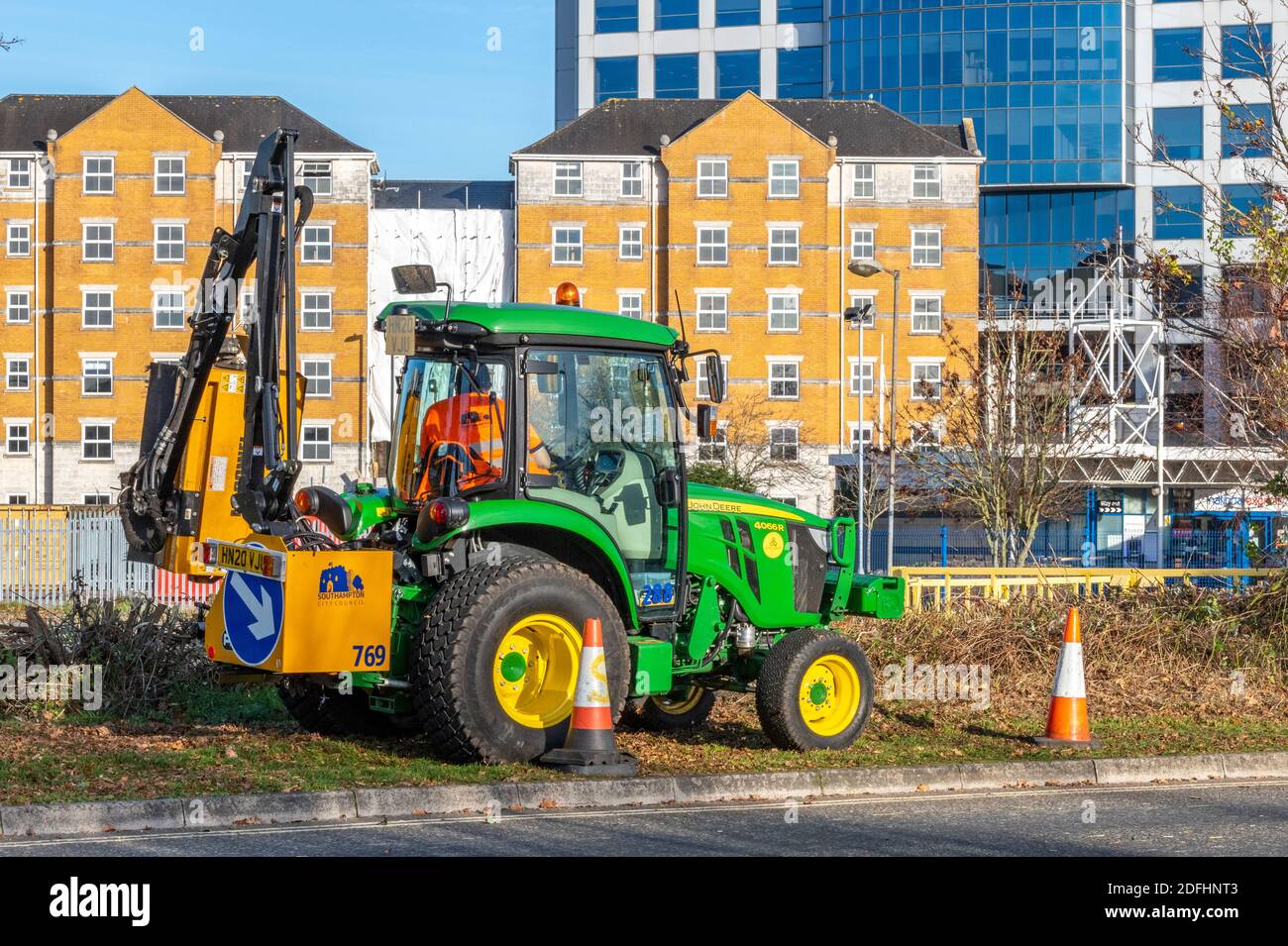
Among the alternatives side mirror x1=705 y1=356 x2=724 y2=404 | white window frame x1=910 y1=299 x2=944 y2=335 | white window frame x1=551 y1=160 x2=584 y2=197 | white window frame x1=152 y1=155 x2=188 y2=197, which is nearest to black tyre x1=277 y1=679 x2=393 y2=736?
side mirror x1=705 y1=356 x2=724 y2=404

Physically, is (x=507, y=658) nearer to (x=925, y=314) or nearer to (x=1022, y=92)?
(x=925, y=314)

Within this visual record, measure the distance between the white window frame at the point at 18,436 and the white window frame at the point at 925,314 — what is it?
34257mm

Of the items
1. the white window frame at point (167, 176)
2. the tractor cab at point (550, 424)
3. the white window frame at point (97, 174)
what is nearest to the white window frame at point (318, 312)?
the white window frame at point (167, 176)

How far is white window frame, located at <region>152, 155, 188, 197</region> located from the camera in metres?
61.7

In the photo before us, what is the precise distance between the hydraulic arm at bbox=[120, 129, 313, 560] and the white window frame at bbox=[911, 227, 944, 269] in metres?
55.3

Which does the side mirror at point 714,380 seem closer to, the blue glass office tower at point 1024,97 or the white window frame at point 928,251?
the white window frame at point 928,251

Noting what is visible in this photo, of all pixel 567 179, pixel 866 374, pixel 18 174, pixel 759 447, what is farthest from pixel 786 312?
pixel 18 174

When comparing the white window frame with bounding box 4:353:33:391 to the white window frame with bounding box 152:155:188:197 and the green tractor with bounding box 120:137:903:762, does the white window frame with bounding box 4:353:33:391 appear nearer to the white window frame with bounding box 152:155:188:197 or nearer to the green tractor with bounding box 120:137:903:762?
the white window frame with bounding box 152:155:188:197

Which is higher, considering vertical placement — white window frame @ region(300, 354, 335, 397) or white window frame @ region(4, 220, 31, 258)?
white window frame @ region(4, 220, 31, 258)

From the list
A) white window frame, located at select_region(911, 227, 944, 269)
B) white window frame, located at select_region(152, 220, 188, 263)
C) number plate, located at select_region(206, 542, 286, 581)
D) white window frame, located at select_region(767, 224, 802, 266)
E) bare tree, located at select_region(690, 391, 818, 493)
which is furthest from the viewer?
white window frame, located at select_region(911, 227, 944, 269)
